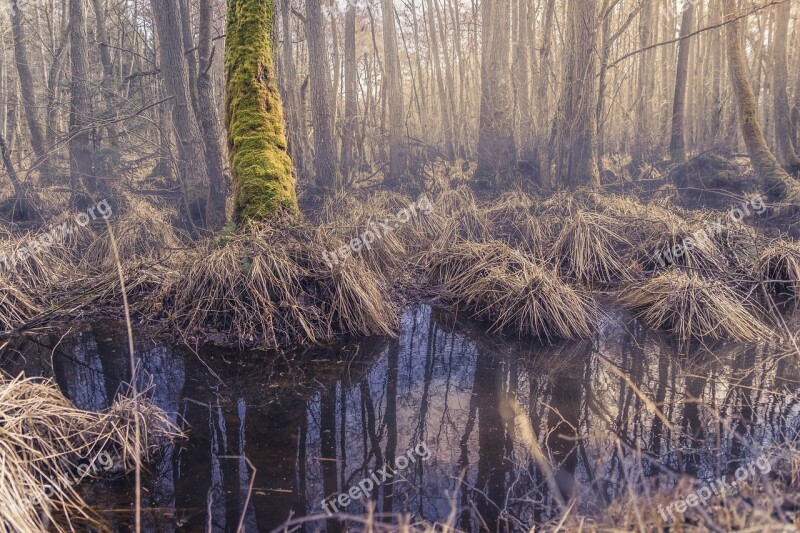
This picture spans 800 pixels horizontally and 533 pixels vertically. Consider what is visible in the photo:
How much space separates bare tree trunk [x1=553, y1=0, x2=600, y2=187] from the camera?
917 cm

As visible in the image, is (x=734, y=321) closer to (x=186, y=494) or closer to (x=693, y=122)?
(x=186, y=494)

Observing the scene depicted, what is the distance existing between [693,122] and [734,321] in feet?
48.9

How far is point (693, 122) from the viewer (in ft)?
57.6

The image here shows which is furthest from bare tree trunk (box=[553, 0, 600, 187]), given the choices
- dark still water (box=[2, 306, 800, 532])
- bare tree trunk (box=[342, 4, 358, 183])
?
dark still water (box=[2, 306, 800, 532])

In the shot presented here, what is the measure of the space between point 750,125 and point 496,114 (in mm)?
4695

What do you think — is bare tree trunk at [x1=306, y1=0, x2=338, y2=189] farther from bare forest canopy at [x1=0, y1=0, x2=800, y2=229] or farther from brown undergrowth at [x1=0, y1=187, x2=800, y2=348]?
brown undergrowth at [x1=0, y1=187, x2=800, y2=348]

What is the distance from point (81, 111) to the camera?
9.56 m

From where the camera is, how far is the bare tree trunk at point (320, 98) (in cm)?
1073

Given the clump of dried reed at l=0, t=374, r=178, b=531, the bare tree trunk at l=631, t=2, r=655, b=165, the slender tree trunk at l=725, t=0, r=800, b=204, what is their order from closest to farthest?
the clump of dried reed at l=0, t=374, r=178, b=531 → the slender tree trunk at l=725, t=0, r=800, b=204 → the bare tree trunk at l=631, t=2, r=655, b=165

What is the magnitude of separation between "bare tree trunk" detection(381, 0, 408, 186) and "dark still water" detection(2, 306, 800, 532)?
7.59 metres

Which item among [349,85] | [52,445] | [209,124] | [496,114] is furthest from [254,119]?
[496,114]

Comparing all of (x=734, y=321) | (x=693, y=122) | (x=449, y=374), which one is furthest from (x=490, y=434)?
(x=693, y=122)

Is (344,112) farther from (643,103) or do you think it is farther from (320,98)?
(643,103)

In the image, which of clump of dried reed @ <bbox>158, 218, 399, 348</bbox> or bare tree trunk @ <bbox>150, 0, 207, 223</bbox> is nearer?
clump of dried reed @ <bbox>158, 218, 399, 348</bbox>
